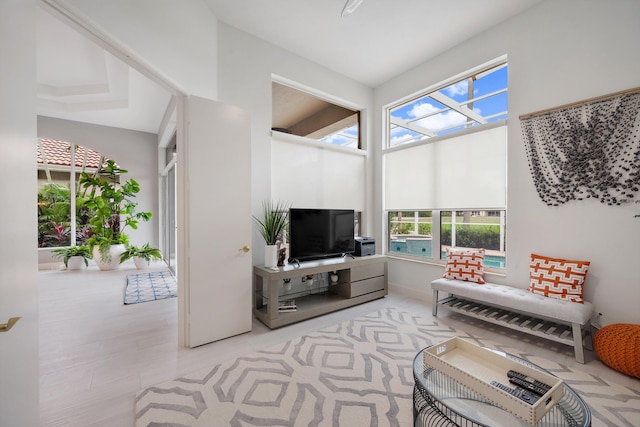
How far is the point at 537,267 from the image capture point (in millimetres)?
2680

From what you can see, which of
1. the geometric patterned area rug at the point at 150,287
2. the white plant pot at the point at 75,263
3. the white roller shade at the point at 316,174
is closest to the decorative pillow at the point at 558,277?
the white roller shade at the point at 316,174

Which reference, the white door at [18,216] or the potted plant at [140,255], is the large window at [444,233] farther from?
the potted plant at [140,255]


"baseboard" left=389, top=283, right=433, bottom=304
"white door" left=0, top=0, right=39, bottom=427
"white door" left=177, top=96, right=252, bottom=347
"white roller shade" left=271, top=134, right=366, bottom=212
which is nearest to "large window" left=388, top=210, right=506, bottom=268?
"baseboard" left=389, top=283, right=433, bottom=304

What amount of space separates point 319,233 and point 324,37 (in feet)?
7.73

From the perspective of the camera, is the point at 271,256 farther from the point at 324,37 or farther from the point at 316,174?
the point at 324,37

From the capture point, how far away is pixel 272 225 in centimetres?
305

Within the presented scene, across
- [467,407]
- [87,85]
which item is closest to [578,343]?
[467,407]

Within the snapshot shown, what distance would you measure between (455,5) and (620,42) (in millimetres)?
1431

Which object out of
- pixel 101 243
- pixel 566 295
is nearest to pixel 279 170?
pixel 566 295

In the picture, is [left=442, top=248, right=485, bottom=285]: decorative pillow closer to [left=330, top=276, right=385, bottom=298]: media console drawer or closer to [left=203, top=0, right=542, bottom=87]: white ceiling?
[left=330, top=276, right=385, bottom=298]: media console drawer

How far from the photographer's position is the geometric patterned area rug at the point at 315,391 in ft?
5.25

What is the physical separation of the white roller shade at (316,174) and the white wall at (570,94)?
192 cm

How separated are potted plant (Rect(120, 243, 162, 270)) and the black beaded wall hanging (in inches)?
260

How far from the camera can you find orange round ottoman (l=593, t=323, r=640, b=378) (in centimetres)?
195
